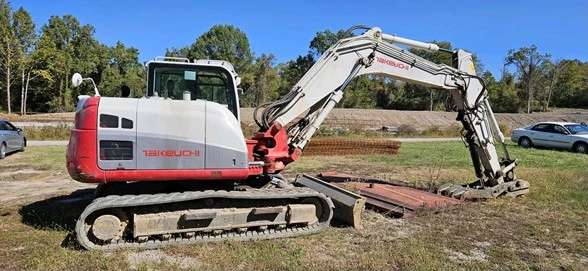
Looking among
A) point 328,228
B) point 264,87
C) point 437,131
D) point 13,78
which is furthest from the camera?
point 264,87

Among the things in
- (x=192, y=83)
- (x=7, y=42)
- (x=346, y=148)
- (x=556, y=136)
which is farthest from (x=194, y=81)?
(x=7, y=42)

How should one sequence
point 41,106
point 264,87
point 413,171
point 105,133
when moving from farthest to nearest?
point 264,87, point 41,106, point 413,171, point 105,133

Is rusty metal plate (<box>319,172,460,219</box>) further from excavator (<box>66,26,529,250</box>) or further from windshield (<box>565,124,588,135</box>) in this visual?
windshield (<box>565,124,588,135</box>)

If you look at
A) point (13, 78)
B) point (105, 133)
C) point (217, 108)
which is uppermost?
point (13, 78)

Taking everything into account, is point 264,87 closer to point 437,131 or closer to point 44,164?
point 437,131

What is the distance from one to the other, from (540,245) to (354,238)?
8.74ft

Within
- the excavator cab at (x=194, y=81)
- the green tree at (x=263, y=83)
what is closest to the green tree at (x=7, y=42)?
the green tree at (x=263, y=83)

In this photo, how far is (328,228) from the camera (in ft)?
21.6

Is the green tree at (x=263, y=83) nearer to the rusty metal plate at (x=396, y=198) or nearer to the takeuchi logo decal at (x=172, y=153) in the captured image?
the rusty metal plate at (x=396, y=198)

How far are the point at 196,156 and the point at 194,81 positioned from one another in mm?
1460

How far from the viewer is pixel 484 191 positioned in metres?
8.84

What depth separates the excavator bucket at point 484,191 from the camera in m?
8.78

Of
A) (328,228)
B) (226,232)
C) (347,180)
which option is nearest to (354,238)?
(328,228)

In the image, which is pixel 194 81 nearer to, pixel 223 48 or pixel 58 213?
pixel 58 213
